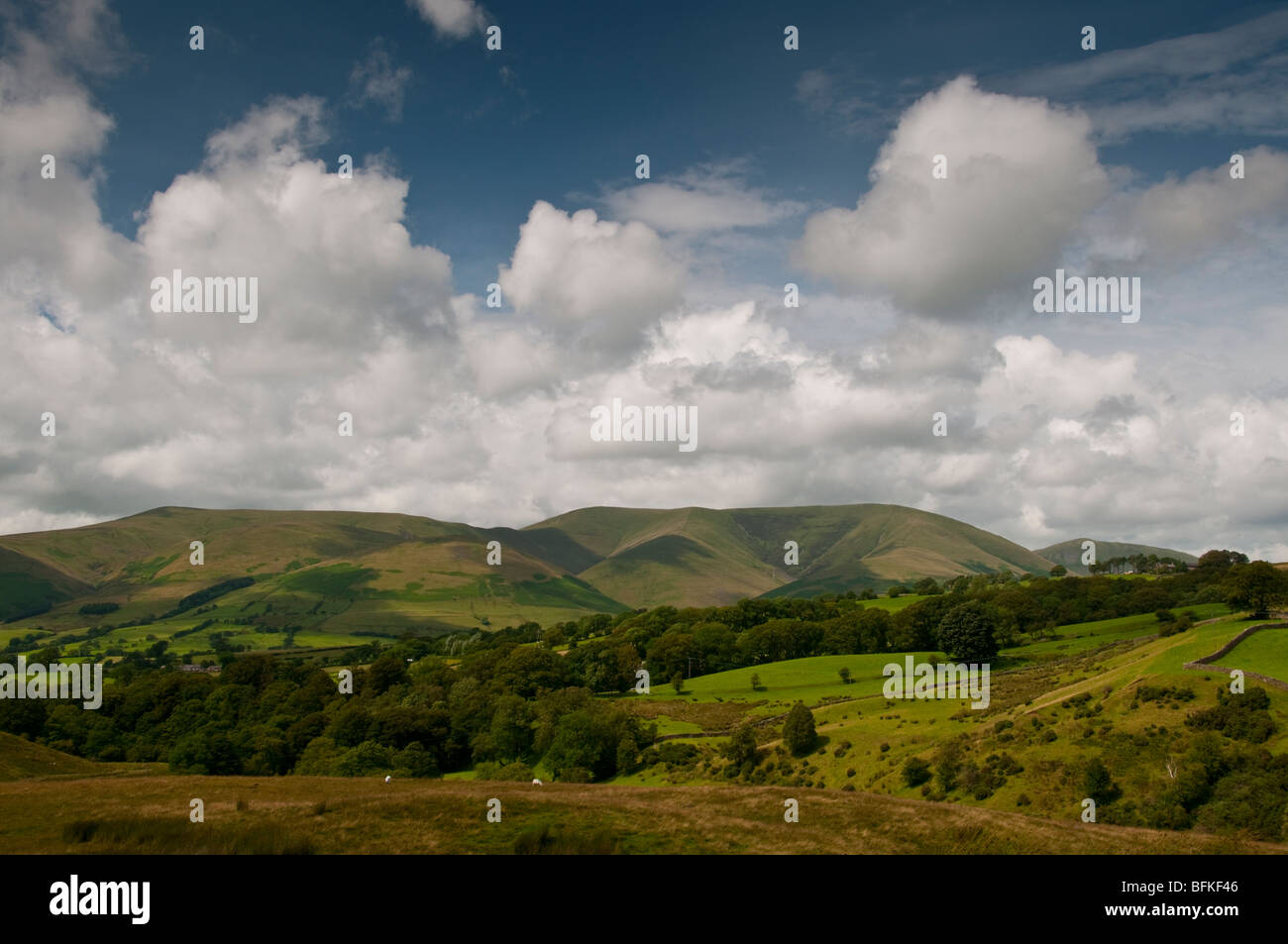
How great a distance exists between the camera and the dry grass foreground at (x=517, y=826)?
22.0 meters

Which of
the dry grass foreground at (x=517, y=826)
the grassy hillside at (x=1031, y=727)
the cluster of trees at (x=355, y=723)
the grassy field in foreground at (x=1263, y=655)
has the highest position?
the dry grass foreground at (x=517, y=826)

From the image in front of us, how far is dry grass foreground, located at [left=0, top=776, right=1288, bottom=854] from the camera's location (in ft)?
72.1

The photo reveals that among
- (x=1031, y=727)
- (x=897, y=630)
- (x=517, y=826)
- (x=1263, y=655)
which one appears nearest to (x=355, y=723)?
(x=1031, y=727)

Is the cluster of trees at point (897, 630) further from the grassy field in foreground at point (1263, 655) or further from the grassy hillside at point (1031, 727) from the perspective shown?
the grassy field in foreground at point (1263, 655)

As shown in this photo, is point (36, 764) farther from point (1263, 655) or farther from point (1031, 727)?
point (1263, 655)

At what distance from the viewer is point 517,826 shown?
80.7ft

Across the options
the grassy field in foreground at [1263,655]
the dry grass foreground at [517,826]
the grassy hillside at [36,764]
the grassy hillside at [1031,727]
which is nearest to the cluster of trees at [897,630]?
the grassy hillside at [1031,727]

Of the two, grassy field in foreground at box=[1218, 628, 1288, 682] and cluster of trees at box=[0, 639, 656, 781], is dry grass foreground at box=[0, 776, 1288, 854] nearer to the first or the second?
grassy field in foreground at box=[1218, 628, 1288, 682]

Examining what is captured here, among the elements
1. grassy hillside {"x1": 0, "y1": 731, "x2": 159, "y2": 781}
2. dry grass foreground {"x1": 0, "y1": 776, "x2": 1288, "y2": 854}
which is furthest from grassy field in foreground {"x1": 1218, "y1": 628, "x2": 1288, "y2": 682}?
grassy hillside {"x1": 0, "y1": 731, "x2": 159, "y2": 781}

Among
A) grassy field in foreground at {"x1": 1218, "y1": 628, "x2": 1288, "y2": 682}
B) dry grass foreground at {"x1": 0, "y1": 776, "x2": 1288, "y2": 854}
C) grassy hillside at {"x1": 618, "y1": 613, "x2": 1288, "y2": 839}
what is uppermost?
dry grass foreground at {"x1": 0, "y1": 776, "x2": 1288, "y2": 854}

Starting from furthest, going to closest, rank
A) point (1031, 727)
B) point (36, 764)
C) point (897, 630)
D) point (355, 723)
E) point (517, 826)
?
point (897, 630)
point (355, 723)
point (1031, 727)
point (36, 764)
point (517, 826)
